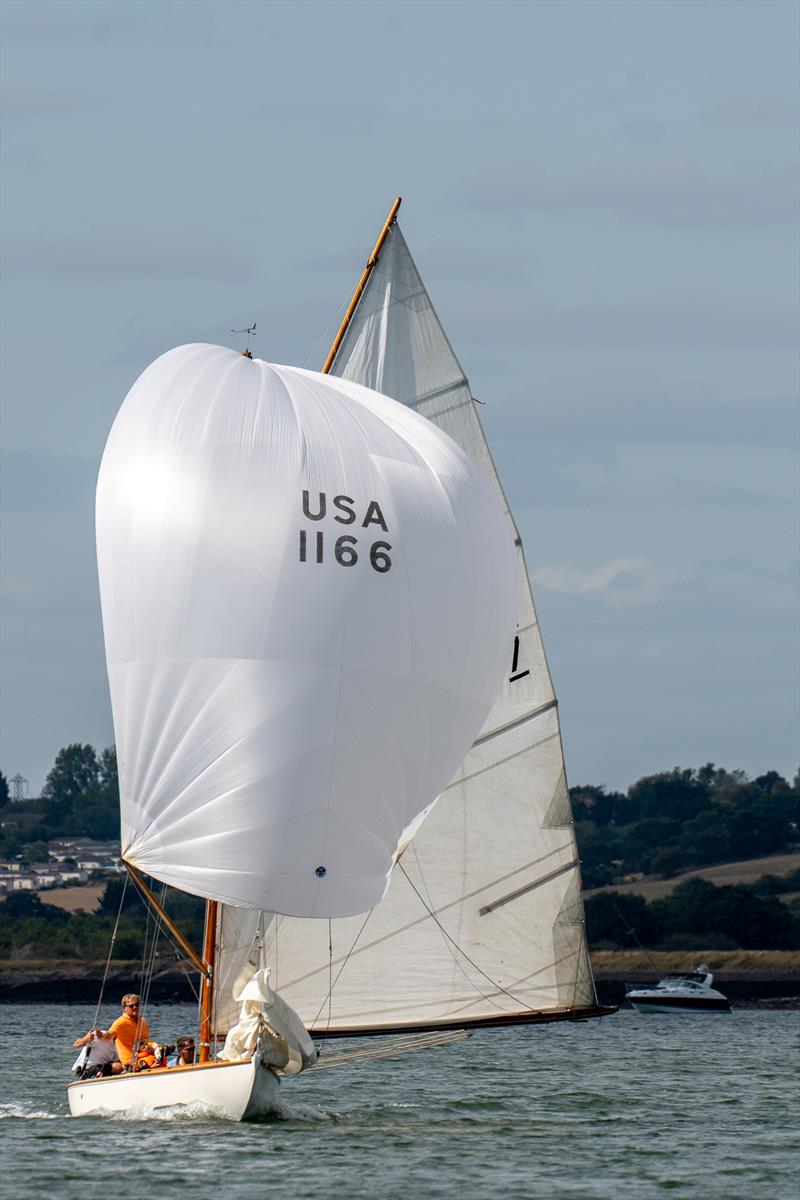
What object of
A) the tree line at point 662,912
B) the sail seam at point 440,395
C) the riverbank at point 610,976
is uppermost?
the tree line at point 662,912

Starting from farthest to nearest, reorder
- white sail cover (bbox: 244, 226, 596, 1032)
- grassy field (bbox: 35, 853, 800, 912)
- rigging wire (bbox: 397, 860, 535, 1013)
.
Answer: grassy field (bbox: 35, 853, 800, 912) → rigging wire (bbox: 397, 860, 535, 1013) → white sail cover (bbox: 244, 226, 596, 1032)

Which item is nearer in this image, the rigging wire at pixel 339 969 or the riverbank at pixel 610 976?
the rigging wire at pixel 339 969

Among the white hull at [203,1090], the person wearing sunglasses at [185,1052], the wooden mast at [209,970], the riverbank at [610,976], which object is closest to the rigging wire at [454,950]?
the wooden mast at [209,970]

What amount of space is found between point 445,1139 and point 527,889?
14.3 feet

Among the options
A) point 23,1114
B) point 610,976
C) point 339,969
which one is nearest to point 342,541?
point 339,969

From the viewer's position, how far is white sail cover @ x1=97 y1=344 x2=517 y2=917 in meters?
30.9

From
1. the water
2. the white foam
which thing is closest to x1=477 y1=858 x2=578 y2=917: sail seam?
the water

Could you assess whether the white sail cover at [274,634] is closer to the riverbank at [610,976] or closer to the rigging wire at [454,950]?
the rigging wire at [454,950]

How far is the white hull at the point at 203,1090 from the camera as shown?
31781mm

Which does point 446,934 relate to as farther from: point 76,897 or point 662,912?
point 76,897

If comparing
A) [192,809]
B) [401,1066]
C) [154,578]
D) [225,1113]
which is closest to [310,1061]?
[225,1113]

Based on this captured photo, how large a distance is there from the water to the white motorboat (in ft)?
139

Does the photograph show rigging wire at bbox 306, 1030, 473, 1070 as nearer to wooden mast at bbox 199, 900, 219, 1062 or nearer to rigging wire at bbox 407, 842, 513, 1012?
rigging wire at bbox 407, 842, 513, 1012

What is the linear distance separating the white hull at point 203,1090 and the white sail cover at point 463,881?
330 cm
